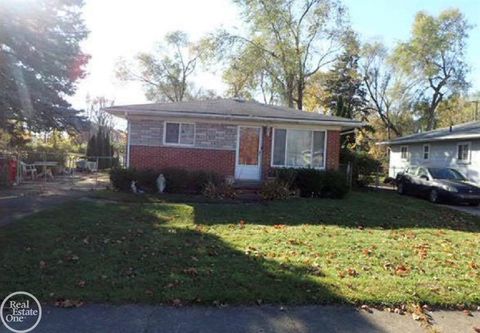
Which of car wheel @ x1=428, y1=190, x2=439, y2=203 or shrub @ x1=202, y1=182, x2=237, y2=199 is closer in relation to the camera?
shrub @ x1=202, y1=182, x2=237, y2=199

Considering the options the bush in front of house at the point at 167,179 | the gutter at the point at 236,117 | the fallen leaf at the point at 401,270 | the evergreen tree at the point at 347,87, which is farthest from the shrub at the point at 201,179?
the evergreen tree at the point at 347,87

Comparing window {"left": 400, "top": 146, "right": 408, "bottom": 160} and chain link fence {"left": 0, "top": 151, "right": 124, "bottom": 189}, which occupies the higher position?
window {"left": 400, "top": 146, "right": 408, "bottom": 160}

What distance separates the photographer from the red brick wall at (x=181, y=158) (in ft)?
56.5

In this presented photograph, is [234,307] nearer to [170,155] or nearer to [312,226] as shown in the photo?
[312,226]

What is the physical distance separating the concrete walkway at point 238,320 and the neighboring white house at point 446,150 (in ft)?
63.8

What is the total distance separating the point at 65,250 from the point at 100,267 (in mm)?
1171

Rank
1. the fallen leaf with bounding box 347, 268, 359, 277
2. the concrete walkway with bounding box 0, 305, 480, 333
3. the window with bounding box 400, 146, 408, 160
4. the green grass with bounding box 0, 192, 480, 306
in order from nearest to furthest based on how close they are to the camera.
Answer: the concrete walkway with bounding box 0, 305, 480, 333, the green grass with bounding box 0, 192, 480, 306, the fallen leaf with bounding box 347, 268, 359, 277, the window with bounding box 400, 146, 408, 160

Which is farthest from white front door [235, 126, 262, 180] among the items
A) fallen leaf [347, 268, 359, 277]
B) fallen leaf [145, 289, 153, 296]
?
fallen leaf [145, 289, 153, 296]

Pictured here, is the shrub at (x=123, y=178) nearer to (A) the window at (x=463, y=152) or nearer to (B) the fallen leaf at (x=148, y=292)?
(B) the fallen leaf at (x=148, y=292)

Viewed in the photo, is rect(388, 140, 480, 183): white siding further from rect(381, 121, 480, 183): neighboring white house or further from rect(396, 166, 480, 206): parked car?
rect(396, 166, 480, 206): parked car

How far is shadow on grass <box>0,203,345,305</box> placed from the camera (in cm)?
518

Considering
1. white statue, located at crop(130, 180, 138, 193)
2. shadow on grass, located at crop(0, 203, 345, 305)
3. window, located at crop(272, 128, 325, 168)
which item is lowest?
shadow on grass, located at crop(0, 203, 345, 305)

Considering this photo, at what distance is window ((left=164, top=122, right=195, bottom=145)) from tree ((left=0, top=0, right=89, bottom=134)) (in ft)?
19.4

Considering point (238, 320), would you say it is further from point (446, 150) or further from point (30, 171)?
point (446, 150)
